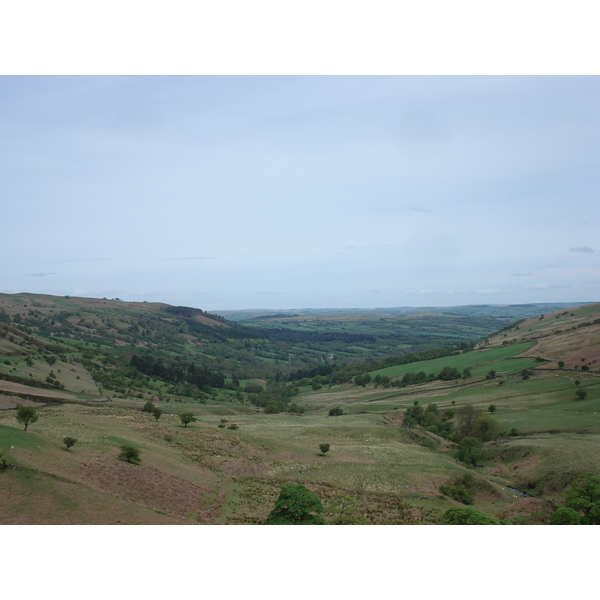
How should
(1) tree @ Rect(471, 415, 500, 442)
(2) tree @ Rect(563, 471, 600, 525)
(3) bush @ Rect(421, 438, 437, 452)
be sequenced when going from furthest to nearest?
1. (1) tree @ Rect(471, 415, 500, 442)
2. (3) bush @ Rect(421, 438, 437, 452)
3. (2) tree @ Rect(563, 471, 600, 525)

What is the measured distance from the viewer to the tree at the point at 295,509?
97.3ft

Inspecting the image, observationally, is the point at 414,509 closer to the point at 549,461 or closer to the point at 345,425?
the point at 549,461

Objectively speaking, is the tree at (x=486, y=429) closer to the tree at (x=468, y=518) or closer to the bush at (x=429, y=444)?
the bush at (x=429, y=444)

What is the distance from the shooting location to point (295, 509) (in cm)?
2967

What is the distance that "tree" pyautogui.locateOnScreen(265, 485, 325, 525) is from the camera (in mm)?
29672

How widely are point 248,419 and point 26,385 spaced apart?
47205mm

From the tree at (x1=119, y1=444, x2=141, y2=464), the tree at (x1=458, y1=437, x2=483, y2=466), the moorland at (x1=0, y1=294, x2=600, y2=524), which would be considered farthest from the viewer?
the tree at (x1=458, y1=437, x2=483, y2=466)

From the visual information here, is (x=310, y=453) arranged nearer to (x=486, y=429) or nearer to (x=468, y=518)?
(x=468, y=518)

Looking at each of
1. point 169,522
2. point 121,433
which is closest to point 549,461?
point 169,522

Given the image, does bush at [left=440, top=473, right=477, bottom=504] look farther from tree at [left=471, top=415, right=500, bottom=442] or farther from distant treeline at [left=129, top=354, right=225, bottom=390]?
distant treeline at [left=129, top=354, right=225, bottom=390]

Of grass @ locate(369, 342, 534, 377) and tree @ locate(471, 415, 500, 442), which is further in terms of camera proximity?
grass @ locate(369, 342, 534, 377)

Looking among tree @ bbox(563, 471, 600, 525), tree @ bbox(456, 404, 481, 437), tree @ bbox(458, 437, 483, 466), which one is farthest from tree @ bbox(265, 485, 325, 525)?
tree @ bbox(456, 404, 481, 437)

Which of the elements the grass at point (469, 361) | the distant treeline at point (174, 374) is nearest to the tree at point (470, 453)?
the grass at point (469, 361)

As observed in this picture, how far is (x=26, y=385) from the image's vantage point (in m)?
82.8
